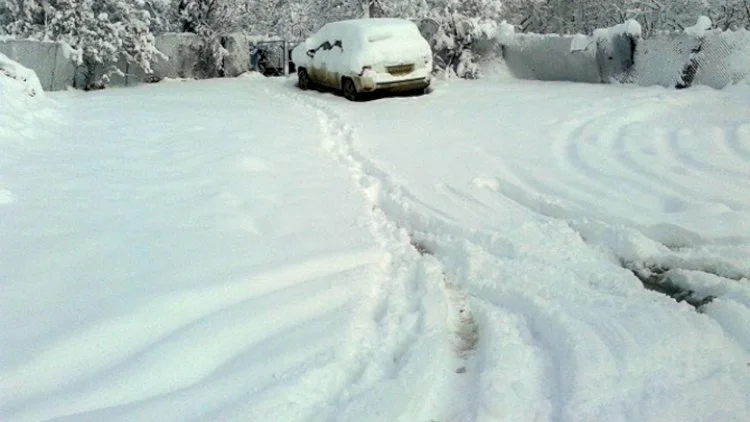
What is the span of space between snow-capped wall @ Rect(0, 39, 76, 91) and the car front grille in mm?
8409

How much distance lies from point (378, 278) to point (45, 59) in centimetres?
1481

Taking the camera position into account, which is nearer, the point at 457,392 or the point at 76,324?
the point at 457,392

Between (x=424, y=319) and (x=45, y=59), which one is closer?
(x=424, y=319)

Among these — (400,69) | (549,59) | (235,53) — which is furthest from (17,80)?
(235,53)

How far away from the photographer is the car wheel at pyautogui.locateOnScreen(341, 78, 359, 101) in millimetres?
13531

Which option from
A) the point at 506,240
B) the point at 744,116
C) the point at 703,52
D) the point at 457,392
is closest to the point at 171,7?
the point at 703,52

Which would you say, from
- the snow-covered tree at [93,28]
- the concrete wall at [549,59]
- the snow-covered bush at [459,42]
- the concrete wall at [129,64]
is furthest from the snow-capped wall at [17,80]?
the concrete wall at [549,59]

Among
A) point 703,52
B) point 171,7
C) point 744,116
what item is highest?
point 171,7

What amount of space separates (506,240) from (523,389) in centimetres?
196

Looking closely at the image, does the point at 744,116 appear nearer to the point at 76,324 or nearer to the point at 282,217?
the point at 282,217

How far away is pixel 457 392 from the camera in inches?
115

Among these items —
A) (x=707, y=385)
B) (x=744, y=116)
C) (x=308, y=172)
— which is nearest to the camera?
(x=707, y=385)

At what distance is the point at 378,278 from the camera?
423cm

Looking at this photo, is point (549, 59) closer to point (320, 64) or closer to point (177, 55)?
point (320, 64)
